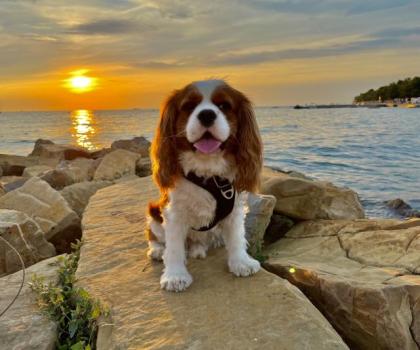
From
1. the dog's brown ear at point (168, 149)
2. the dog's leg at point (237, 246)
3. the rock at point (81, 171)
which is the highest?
the dog's brown ear at point (168, 149)

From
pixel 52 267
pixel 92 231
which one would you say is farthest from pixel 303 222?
pixel 52 267

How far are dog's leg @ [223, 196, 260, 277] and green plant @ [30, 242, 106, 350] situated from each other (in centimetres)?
109

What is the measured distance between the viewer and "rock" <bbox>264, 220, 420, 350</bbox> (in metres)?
3.34

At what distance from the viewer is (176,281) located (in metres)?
3.46

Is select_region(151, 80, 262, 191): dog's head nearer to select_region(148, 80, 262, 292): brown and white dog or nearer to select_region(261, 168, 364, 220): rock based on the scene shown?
select_region(148, 80, 262, 292): brown and white dog

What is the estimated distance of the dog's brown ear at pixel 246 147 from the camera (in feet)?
12.0

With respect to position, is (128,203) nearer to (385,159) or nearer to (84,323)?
(84,323)

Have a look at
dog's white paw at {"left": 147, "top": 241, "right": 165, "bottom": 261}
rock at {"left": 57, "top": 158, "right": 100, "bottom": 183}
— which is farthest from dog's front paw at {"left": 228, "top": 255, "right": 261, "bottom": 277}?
rock at {"left": 57, "top": 158, "right": 100, "bottom": 183}

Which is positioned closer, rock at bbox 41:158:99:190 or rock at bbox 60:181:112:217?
rock at bbox 60:181:112:217

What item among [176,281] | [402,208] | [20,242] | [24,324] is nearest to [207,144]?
[176,281]

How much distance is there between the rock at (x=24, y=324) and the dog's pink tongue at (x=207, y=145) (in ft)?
5.25

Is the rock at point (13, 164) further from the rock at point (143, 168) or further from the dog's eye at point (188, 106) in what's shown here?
the dog's eye at point (188, 106)

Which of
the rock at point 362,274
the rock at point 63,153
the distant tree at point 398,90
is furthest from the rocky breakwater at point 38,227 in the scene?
the distant tree at point 398,90

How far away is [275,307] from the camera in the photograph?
3076 mm
